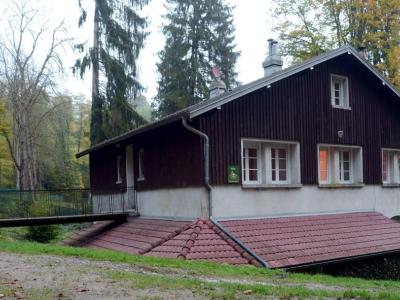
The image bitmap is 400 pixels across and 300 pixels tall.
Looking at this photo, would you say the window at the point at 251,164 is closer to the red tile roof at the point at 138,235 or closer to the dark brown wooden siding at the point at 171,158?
the dark brown wooden siding at the point at 171,158

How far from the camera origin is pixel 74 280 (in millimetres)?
7707

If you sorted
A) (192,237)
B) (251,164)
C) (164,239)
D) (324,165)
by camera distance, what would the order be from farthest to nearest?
(324,165) → (251,164) → (164,239) → (192,237)

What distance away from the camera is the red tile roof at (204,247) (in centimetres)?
1179

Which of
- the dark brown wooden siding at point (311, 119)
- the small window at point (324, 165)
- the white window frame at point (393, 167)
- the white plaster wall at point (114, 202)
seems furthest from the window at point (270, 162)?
the white window frame at point (393, 167)

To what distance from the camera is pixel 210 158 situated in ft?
45.1

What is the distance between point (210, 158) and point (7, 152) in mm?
30281

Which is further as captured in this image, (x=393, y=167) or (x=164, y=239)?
(x=393, y=167)

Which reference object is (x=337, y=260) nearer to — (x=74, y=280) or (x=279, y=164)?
(x=279, y=164)

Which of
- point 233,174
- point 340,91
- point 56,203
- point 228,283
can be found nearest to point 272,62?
point 340,91

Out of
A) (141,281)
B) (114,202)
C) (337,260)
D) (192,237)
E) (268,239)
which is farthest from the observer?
(114,202)

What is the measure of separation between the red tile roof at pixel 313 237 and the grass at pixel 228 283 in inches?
67.5

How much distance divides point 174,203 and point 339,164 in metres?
6.58

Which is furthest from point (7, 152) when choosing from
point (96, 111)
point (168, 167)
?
point (168, 167)

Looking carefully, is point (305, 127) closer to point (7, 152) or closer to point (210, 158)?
point (210, 158)
